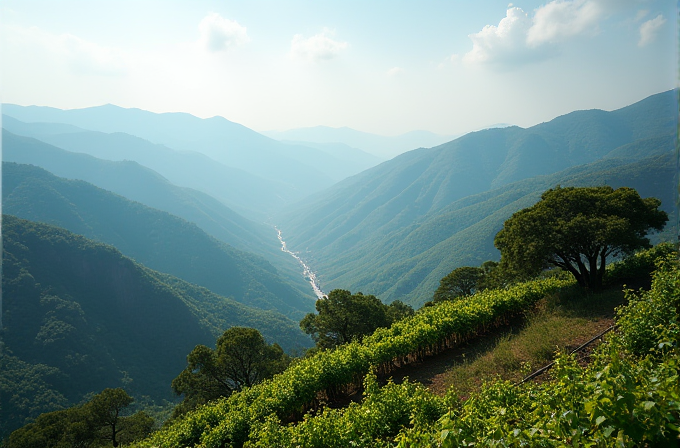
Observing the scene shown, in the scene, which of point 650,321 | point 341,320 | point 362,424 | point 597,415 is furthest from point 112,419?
point 650,321

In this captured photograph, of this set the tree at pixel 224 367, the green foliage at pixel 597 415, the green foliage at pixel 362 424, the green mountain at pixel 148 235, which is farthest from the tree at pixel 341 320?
the green mountain at pixel 148 235

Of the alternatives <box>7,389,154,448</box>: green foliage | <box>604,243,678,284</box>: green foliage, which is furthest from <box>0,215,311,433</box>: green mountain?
<box>604,243,678,284</box>: green foliage

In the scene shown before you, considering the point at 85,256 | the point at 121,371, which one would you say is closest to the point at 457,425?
the point at 121,371

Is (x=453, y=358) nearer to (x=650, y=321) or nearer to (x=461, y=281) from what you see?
(x=650, y=321)

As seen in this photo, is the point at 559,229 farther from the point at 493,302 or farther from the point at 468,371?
the point at 468,371

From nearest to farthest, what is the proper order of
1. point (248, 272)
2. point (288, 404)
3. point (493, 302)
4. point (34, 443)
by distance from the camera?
1. point (288, 404)
2. point (493, 302)
3. point (34, 443)
4. point (248, 272)

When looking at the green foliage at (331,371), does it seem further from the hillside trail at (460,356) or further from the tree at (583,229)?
the tree at (583,229)
